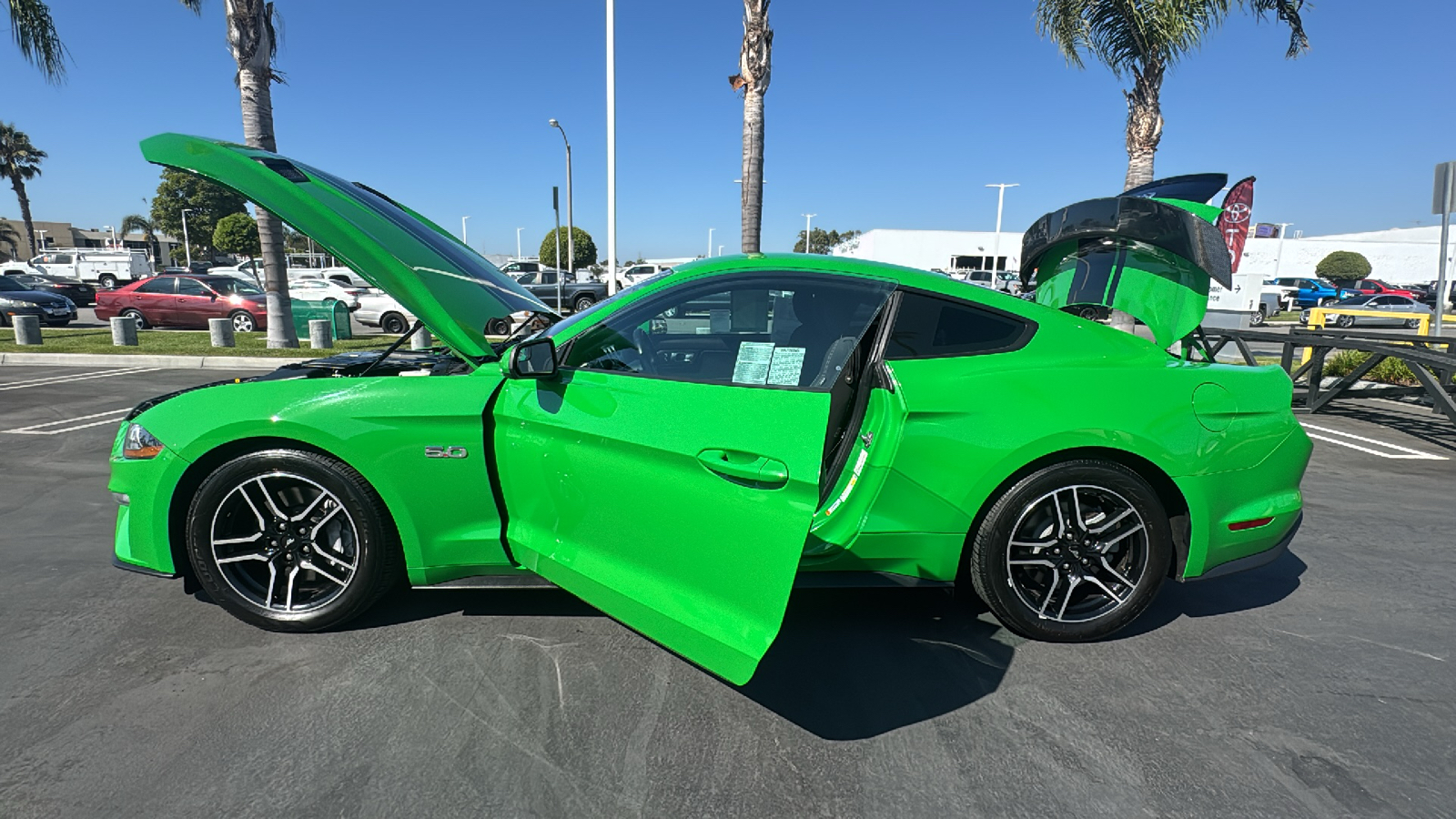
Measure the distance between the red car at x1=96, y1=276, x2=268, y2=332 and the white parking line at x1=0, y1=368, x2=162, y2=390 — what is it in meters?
6.03

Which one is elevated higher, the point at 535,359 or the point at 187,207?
the point at 187,207

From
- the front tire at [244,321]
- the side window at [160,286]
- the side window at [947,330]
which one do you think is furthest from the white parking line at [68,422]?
the side window at [160,286]

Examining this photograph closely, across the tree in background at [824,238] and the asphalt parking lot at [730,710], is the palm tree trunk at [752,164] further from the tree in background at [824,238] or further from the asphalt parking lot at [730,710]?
the tree in background at [824,238]

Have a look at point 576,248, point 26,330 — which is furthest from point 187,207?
point 26,330

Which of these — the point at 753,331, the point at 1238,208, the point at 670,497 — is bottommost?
the point at 670,497

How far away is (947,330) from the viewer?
9.44ft

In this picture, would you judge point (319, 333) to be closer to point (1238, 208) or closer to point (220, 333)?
point (220, 333)

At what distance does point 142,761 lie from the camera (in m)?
2.22

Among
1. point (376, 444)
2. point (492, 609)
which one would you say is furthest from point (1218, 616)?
point (376, 444)

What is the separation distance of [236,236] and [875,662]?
233 feet

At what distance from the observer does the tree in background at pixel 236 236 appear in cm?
5878

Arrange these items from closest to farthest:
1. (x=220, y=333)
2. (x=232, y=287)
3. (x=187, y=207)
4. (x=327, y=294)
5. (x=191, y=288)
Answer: (x=220, y=333)
(x=191, y=288)
(x=232, y=287)
(x=327, y=294)
(x=187, y=207)

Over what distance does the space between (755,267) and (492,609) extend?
6.17ft

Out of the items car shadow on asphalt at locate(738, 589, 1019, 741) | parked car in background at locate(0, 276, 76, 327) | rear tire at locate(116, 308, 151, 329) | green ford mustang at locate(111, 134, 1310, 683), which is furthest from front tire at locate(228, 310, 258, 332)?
car shadow on asphalt at locate(738, 589, 1019, 741)
